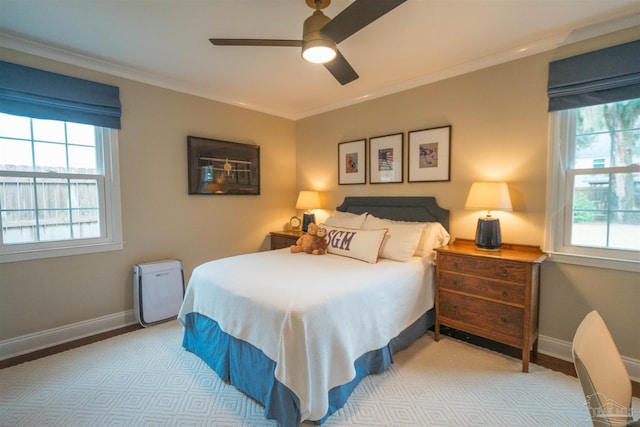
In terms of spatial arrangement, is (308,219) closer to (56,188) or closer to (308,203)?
(308,203)

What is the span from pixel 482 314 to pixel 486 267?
1.26 ft

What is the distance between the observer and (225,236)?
143 inches

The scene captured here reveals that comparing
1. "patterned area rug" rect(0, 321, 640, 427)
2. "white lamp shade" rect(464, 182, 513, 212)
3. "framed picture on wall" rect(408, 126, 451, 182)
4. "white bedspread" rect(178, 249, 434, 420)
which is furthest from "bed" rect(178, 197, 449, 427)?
"white lamp shade" rect(464, 182, 513, 212)

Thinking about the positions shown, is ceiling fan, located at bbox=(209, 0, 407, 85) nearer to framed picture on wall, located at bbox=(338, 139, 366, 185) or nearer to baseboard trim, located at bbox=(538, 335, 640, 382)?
framed picture on wall, located at bbox=(338, 139, 366, 185)

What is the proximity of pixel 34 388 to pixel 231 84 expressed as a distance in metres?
3.04

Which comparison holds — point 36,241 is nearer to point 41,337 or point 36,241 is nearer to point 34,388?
point 41,337

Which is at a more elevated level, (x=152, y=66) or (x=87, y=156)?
(x=152, y=66)

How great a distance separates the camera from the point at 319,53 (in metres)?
→ 1.71

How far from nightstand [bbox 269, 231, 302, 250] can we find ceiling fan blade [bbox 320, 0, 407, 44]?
2418mm

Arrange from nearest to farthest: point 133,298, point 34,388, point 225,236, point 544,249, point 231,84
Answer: point 34,388, point 544,249, point 133,298, point 231,84, point 225,236

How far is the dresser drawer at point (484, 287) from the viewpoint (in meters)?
2.13

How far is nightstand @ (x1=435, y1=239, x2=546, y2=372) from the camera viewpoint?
2.10 m

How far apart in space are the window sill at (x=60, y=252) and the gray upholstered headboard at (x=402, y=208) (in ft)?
8.43

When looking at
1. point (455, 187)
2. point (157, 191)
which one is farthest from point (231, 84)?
point (455, 187)
